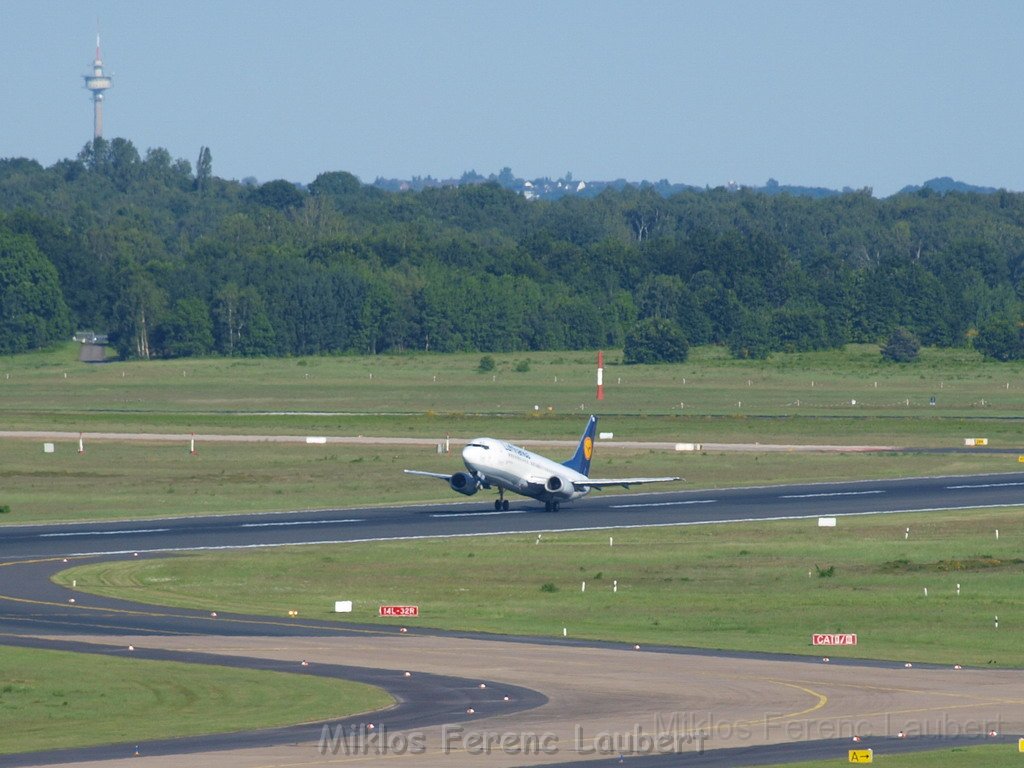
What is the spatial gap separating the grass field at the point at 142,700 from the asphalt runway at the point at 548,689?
1134mm

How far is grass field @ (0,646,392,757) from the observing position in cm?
3741

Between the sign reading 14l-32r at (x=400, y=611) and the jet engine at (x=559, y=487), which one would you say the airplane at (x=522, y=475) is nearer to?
the jet engine at (x=559, y=487)

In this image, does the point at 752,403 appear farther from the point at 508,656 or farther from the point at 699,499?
the point at 508,656

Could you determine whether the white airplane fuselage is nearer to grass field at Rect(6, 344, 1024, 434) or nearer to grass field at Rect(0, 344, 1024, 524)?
grass field at Rect(0, 344, 1024, 524)

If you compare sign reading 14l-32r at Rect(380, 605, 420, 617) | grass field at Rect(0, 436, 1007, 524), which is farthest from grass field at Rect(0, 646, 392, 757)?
grass field at Rect(0, 436, 1007, 524)

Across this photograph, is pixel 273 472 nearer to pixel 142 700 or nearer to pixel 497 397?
pixel 142 700

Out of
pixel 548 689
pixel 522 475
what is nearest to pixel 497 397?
pixel 522 475

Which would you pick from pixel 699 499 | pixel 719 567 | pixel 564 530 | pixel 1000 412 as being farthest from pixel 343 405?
pixel 719 567

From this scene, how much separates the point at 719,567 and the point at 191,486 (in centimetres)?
4152

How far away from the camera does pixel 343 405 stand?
162500 mm

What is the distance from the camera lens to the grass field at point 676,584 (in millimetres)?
52656

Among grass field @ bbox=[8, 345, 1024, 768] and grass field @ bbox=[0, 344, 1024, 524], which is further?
grass field @ bbox=[0, 344, 1024, 524]

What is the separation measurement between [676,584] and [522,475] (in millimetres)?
21386

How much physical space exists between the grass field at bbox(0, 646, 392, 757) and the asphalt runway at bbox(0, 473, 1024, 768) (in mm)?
1134
